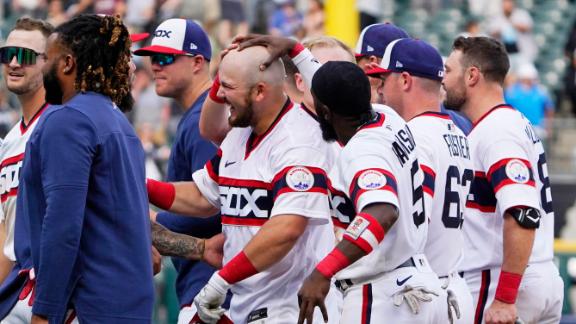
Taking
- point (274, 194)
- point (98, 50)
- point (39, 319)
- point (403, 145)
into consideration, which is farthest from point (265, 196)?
point (39, 319)

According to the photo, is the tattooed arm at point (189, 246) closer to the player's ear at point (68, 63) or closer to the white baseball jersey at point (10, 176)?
the white baseball jersey at point (10, 176)

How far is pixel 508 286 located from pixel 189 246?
5.58ft

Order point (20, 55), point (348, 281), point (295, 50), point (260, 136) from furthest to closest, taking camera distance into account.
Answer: point (20, 55), point (295, 50), point (260, 136), point (348, 281)

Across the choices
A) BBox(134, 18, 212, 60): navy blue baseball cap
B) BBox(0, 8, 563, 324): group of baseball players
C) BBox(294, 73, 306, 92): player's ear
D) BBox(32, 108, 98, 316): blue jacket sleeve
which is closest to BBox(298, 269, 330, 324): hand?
BBox(0, 8, 563, 324): group of baseball players

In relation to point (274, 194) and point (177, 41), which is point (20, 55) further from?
point (274, 194)

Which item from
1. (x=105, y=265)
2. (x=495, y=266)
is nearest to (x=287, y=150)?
(x=105, y=265)

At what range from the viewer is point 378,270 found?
5727 millimetres

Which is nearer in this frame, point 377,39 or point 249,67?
point 249,67

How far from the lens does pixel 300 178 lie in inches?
233

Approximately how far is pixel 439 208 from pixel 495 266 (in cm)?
92

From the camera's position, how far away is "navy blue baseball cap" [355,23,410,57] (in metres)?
7.50

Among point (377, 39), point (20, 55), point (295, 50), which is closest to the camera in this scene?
point (295, 50)

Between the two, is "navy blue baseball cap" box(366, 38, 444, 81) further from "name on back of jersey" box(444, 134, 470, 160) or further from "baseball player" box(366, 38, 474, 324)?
"name on back of jersey" box(444, 134, 470, 160)

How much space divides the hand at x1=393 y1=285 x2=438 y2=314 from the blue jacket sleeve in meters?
1.49
